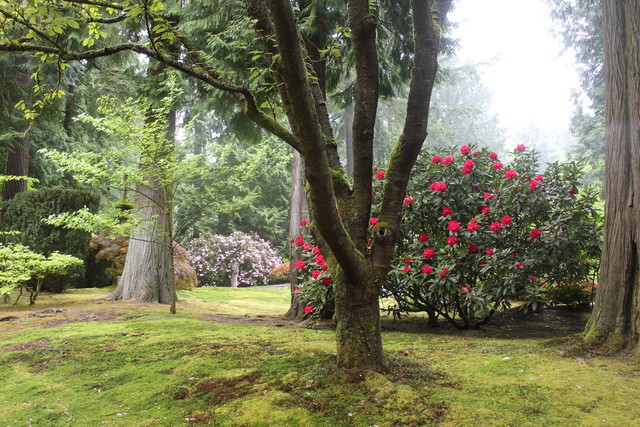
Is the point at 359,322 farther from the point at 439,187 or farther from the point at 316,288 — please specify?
the point at 316,288

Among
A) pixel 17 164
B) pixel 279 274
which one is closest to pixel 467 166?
pixel 17 164

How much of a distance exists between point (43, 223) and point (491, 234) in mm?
7711

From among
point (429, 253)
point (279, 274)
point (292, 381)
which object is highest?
point (429, 253)

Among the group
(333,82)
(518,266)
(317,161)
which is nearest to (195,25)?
(333,82)

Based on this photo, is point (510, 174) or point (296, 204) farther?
point (296, 204)

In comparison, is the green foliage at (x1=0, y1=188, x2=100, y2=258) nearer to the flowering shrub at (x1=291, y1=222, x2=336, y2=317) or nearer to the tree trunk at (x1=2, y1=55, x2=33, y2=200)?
the tree trunk at (x1=2, y1=55, x2=33, y2=200)

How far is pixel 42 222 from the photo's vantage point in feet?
25.2

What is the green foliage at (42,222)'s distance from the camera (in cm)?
777

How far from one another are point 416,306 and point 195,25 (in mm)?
4684

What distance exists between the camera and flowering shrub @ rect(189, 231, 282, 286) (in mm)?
13969

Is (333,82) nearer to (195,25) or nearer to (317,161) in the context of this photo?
(195,25)

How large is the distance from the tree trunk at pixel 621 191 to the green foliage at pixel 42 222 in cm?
830

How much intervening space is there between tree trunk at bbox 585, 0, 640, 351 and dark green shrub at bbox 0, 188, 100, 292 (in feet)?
27.5

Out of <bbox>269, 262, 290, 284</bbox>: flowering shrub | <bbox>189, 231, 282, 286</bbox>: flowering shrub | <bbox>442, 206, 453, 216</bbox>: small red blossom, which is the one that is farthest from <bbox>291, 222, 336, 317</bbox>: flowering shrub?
<bbox>269, 262, 290, 284</bbox>: flowering shrub
